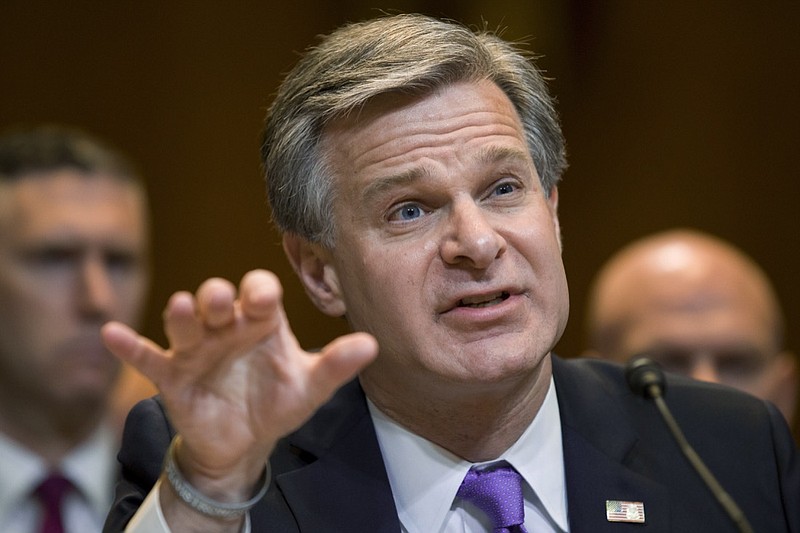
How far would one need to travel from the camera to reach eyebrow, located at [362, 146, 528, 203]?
7.55 ft

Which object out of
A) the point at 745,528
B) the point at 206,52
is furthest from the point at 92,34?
the point at 745,528

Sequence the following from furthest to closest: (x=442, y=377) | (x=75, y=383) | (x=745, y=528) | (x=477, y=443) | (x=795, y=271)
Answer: (x=795, y=271), (x=75, y=383), (x=477, y=443), (x=442, y=377), (x=745, y=528)

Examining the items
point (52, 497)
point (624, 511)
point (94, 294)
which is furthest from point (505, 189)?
point (52, 497)

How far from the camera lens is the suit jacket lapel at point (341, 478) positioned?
228cm

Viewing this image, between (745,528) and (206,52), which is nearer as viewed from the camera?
(745,528)

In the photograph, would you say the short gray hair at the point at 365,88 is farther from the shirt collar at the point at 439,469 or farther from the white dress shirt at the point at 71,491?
the white dress shirt at the point at 71,491

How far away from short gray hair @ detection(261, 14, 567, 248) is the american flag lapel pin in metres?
0.70

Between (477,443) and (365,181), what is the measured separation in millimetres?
590

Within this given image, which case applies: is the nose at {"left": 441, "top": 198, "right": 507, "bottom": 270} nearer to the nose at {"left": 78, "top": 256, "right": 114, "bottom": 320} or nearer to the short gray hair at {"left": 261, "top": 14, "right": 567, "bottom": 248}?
the short gray hair at {"left": 261, "top": 14, "right": 567, "bottom": 248}

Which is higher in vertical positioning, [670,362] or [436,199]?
[436,199]

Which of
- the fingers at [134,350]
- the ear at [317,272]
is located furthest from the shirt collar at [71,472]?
the fingers at [134,350]

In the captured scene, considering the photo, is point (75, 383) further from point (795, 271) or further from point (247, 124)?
point (795, 271)

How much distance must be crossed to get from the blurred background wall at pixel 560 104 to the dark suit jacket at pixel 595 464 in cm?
259

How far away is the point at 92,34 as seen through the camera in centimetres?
510
